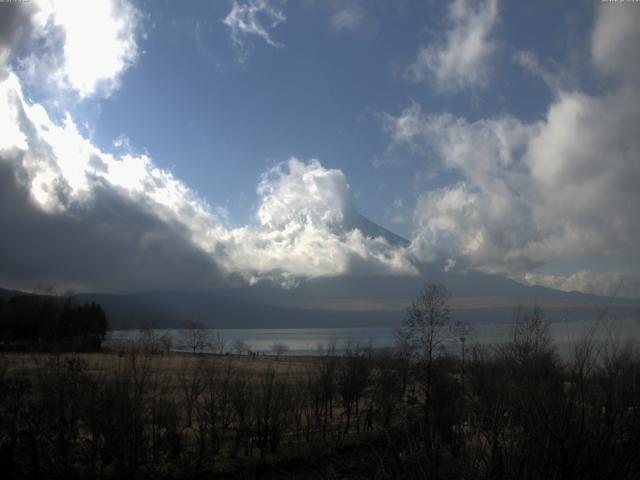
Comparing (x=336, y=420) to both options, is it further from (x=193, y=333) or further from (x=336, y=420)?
(x=193, y=333)

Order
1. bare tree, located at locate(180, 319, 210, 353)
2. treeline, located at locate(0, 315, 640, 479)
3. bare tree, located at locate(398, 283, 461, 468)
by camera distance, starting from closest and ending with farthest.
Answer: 1. treeline, located at locate(0, 315, 640, 479)
2. bare tree, located at locate(398, 283, 461, 468)
3. bare tree, located at locate(180, 319, 210, 353)

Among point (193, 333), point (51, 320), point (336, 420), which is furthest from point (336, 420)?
point (193, 333)

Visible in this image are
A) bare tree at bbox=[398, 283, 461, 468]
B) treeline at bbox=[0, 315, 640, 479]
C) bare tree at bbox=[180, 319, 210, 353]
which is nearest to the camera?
treeline at bbox=[0, 315, 640, 479]

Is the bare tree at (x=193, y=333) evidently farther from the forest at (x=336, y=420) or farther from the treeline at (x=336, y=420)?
the treeline at (x=336, y=420)

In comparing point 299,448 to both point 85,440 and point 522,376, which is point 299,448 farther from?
point 522,376

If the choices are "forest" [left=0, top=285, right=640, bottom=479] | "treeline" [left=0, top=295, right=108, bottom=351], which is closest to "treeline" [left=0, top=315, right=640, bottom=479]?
"forest" [left=0, top=285, right=640, bottom=479]

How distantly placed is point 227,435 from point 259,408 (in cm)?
303

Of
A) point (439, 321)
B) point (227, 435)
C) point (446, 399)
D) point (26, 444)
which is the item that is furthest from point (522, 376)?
point (439, 321)

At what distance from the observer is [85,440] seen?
66.5 ft

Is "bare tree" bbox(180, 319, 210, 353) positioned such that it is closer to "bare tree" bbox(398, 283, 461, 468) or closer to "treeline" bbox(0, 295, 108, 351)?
"treeline" bbox(0, 295, 108, 351)

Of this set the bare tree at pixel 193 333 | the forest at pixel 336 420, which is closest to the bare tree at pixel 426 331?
the forest at pixel 336 420

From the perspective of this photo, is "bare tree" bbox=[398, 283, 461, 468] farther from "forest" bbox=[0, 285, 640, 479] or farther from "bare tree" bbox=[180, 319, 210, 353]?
"bare tree" bbox=[180, 319, 210, 353]

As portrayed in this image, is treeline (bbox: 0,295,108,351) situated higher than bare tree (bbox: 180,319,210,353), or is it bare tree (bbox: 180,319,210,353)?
treeline (bbox: 0,295,108,351)

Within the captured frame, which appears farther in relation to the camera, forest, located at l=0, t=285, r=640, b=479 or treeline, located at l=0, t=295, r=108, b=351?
treeline, located at l=0, t=295, r=108, b=351
